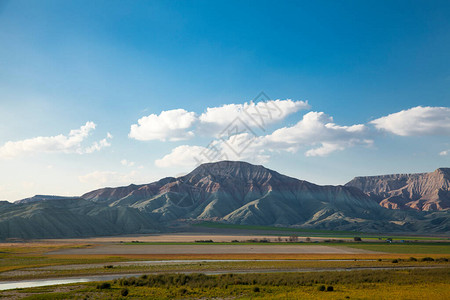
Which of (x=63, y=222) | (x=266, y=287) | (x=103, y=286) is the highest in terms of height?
(x=63, y=222)

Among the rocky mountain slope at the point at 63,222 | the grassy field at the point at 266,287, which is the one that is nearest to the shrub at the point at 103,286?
the grassy field at the point at 266,287

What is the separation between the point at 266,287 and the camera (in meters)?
35.9

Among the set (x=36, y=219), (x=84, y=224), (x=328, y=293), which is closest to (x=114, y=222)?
(x=84, y=224)

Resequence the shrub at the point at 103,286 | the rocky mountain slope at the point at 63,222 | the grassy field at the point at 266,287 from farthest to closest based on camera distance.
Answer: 1. the rocky mountain slope at the point at 63,222
2. the shrub at the point at 103,286
3. the grassy field at the point at 266,287

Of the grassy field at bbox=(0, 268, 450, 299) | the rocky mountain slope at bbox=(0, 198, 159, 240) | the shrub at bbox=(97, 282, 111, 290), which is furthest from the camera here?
the rocky mountain slope at bbox=(0, 198, 159, 240)

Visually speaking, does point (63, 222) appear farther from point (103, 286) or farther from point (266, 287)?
point (266, 287)

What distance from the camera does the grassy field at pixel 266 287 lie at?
104 feet

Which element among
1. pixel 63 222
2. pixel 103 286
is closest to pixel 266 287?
pixel 103 286

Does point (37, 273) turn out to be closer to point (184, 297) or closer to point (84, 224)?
point (184, 297)

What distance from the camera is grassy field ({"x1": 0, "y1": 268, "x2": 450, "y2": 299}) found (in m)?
31.7

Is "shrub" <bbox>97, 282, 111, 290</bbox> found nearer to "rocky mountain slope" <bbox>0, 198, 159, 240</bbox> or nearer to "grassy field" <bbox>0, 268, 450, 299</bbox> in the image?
"grassy field" <bbox>0, 268, 450, 299</bbox>

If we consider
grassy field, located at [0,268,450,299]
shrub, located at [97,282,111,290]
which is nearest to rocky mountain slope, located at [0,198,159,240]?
shrub, located at [97,282,111,290]

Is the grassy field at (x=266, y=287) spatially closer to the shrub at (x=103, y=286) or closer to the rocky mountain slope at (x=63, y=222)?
the shrub at (x=103, y=286)

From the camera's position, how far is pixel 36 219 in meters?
153
